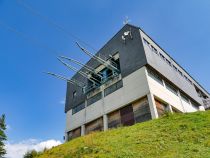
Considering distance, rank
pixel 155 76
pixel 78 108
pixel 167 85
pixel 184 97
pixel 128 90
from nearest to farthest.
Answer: pixel 128 90, pixel 155 76, pixel 167 85, pixel 184 97, pixel 78 108

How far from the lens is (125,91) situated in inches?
940

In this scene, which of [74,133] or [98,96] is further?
[74,133]

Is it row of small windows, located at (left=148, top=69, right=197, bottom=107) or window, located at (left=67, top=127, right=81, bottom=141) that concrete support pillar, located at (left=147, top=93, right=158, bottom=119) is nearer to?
row of small windows, located at (left=148, top=69, right=197, bottom=107)

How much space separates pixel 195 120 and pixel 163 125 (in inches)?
83.2

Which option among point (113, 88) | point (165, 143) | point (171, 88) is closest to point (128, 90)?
point (113, 88)

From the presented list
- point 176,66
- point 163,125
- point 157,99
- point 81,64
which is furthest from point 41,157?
point 176,66

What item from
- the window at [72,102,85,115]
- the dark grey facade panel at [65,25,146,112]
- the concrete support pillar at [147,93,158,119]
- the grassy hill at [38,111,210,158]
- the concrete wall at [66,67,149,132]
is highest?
the dark grey facade panel at [65,25,146,112]

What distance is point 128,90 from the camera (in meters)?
23.5

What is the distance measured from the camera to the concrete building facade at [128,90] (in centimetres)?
2223

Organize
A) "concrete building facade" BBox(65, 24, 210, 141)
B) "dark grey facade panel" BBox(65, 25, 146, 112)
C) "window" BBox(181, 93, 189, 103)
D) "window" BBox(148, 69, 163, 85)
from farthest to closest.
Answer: "window" BBox(181, 93, 189, 103) < "dark grey facade panel" BBox(65, 25, 146, 112) < "window" BBox(148, 69, 163, 85) < "concrete building facade" BBox(65, 24, 210, 141)

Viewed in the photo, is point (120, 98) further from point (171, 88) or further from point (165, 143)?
point (165, 143)

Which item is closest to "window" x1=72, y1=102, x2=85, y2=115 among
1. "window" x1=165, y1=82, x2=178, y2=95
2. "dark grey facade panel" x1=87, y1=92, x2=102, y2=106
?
"dark grey facade panel" x1=87, y1=92, x2=102, y2=106

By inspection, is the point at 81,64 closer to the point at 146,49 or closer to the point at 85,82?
the point at 85,82

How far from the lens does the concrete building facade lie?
72.9ft
